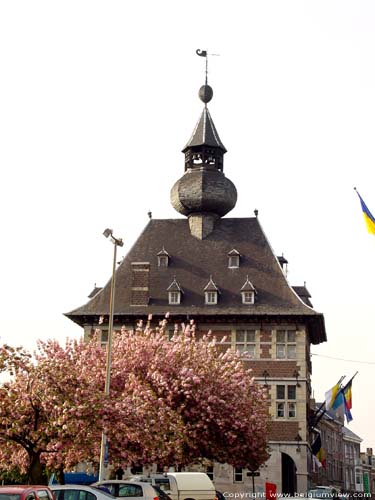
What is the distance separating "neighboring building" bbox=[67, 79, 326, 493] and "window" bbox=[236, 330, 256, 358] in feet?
0.21

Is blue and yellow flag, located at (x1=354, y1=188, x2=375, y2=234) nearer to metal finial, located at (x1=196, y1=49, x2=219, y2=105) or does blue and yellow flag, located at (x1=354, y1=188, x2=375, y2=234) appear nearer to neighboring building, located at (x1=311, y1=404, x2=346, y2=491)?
metal finial, located at (x1=196, y1=49, x2=219, y2=105)

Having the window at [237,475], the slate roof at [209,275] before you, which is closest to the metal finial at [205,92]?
the slate roof at [209,275]

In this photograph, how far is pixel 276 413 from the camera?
52.4m

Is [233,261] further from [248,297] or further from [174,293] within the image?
[174,293]

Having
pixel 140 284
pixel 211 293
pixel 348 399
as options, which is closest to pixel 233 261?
pixel 211 293

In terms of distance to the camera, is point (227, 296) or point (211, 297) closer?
point (211, 297)

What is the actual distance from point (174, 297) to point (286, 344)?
7.90 m

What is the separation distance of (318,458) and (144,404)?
27422 mm

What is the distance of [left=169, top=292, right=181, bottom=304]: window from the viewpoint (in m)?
55.0

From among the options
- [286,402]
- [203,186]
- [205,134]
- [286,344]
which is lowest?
[286,402]

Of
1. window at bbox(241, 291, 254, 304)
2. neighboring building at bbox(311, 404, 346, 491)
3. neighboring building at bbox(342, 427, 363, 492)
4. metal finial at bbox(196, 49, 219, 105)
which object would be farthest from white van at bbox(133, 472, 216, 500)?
neighboring building at bbox(342, 427, 363, 492)

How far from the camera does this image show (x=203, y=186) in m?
60.0

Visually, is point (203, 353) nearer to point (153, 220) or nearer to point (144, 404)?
point (144, 404)

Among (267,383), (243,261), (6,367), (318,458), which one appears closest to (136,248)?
(243,261)
